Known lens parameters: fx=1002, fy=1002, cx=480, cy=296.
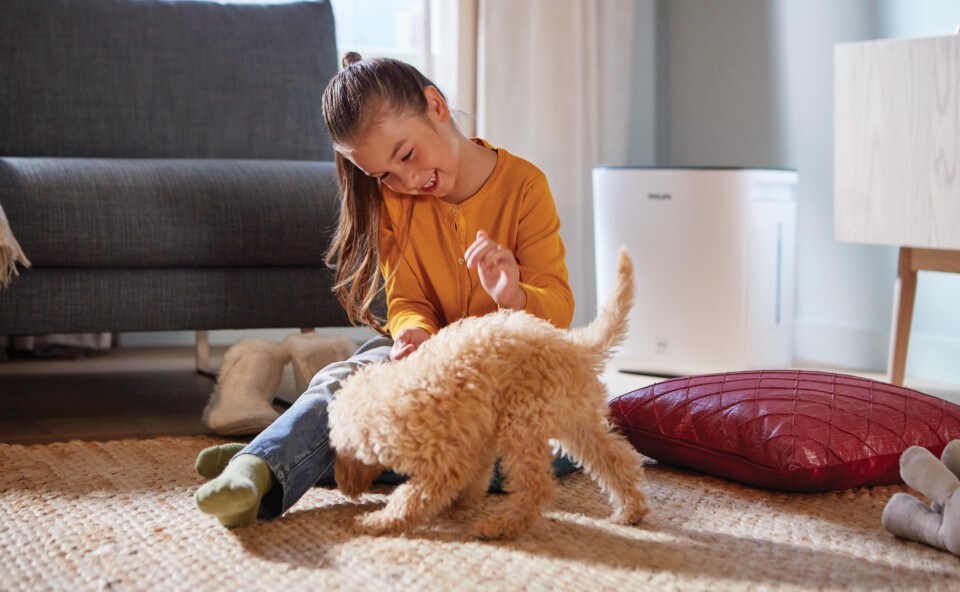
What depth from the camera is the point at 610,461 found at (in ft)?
3.57

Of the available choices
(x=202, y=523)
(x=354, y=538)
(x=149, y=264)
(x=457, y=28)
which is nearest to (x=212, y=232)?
(x=149, y=264)

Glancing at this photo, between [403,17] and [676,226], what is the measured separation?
121 cm

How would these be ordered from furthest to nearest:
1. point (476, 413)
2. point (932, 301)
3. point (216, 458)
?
point (932, 301)
point (216, 458)
point (476, 413)

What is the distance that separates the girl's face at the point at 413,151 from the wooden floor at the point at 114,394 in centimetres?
63

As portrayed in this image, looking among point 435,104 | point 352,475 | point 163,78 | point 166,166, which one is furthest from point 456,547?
point 163,78

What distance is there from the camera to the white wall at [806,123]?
2398mm

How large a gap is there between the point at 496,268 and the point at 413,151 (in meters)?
0.21

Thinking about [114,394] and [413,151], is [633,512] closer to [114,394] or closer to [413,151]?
[413,151]

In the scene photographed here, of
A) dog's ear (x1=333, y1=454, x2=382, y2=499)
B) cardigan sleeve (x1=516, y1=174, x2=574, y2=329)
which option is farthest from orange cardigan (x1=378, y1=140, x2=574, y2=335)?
dog's ear (x1=333, y1=454, x2=382, y2=499)

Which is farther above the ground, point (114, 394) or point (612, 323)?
point (612, 323)

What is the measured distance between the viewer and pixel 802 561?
0.99 metres

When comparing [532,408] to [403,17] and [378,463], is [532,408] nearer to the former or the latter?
[378,463]

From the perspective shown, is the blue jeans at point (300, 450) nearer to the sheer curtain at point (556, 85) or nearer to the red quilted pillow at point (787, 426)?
the red quilted pillow at point (787, 426)

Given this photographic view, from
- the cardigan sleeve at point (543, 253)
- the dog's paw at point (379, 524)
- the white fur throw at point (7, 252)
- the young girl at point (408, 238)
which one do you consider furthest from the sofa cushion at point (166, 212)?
the dog's paw at point (379, 524)
